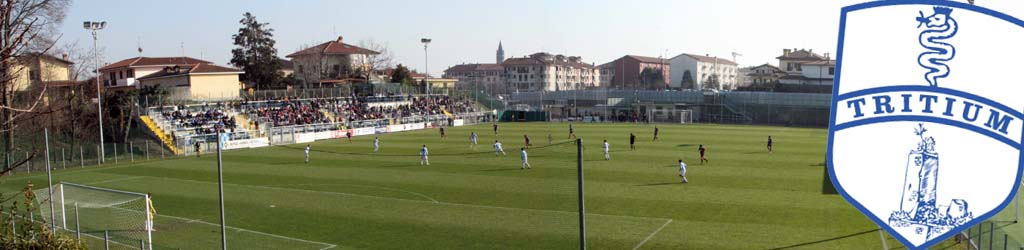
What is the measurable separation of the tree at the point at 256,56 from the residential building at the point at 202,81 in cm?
1775

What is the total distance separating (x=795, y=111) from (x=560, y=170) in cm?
A: 5051

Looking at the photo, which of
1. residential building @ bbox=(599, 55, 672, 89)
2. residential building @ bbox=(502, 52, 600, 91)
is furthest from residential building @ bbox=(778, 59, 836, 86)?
residential building @ bbox=(502, 52, 600, 91)

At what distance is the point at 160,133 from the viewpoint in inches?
1874

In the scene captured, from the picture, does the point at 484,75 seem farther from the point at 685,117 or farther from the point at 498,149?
the point at 498,149

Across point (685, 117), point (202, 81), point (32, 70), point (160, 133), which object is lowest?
point (685, 117)

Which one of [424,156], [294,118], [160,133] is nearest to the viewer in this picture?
[424,156]

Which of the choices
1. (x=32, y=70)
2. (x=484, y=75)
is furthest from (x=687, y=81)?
(x=32, y=70)

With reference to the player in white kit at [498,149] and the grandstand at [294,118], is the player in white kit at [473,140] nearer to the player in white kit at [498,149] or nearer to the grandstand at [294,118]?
the player in white kit at [498,149]

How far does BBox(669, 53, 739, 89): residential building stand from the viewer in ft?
437

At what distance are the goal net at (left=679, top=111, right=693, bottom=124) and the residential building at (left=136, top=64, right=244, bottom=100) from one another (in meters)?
45.6

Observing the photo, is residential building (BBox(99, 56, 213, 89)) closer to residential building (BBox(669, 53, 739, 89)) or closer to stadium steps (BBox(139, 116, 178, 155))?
stadium steps (BBox(139, 116, 178, 155))

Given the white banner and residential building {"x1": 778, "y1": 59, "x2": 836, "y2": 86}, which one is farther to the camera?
residential building {"x1": 778, "y1": 59, "x2": 836, "y2": 86}

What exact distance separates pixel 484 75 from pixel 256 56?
8170 cm

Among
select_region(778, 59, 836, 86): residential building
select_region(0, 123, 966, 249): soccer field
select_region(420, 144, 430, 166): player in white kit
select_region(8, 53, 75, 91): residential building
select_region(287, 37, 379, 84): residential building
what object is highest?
select_region(287, 37, 379, 84): residential building
